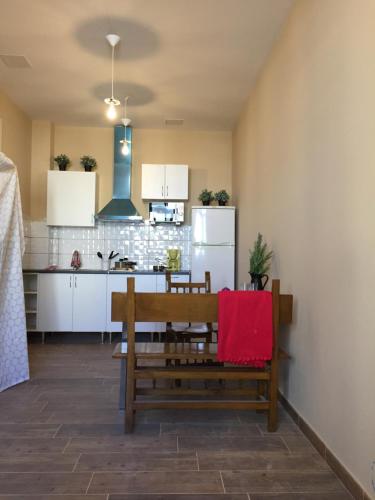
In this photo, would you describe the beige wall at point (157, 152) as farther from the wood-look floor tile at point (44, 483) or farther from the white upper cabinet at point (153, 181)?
the wood-look floor tile at point (44, 483)

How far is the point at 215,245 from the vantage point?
4797mm

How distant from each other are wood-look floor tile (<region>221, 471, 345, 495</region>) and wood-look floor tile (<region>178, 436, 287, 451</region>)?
243mm

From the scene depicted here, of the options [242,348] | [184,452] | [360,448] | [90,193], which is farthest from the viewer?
[90,193]

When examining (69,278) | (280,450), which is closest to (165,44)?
(69,278)

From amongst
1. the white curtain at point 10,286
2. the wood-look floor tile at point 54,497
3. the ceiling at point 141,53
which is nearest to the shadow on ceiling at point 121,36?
A: the ceiling at point 141,53

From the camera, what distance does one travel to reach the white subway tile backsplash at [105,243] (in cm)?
520

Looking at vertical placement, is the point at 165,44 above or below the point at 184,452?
above

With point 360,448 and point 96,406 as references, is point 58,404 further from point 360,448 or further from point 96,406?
point 360,448

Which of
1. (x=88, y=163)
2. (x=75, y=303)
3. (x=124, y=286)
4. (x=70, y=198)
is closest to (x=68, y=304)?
(x=75, y=303)

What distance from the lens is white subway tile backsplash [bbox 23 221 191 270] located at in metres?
5.20

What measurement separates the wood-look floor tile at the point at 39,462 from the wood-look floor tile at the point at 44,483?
0.04 meters

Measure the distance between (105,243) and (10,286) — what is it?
2.26 m

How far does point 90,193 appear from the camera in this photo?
506 cm

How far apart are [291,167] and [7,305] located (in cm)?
252
